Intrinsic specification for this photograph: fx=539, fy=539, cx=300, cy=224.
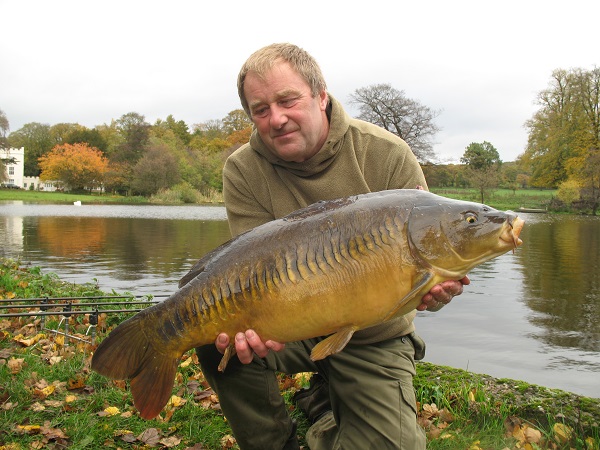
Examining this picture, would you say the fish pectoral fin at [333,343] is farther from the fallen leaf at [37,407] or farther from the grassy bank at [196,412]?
the fallen leaf at [37,407]

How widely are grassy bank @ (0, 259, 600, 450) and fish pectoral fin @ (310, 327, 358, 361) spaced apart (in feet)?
2.00

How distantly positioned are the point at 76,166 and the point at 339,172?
56.1 m

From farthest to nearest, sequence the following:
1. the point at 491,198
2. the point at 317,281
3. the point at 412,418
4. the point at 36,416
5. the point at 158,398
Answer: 1. the point at 491,198
2. the point at 36,416
3. the point at 412,418
4. the point at 158,398
5. the point at 317,281

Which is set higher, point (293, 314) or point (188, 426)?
point (293, 314)

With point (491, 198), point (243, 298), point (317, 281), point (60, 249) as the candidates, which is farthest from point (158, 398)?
point (491, 198)

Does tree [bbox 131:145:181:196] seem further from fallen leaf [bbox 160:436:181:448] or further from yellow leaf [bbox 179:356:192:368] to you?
fallen leaf [bbox 160:436:181:448]

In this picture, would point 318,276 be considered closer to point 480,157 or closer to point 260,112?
point 260,112

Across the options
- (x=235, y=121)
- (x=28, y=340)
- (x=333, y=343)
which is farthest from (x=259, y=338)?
(x=235, y=121)

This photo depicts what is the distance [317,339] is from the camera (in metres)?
2.76

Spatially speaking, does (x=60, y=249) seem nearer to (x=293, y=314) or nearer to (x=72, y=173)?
(x=293, y=314)

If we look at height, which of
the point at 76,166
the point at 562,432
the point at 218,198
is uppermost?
the point at 76,166

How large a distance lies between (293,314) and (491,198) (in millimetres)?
40935

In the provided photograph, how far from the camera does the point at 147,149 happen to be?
53750mm

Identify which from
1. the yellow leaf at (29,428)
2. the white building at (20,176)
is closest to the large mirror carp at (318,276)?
the yellow leaf at (29,428)
